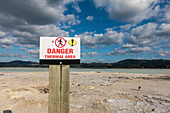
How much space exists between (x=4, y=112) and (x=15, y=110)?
42 centimetres

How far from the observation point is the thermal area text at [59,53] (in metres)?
2.77

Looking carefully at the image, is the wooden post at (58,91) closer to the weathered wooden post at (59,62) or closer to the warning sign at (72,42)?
the weathered wooden post at (59,62)

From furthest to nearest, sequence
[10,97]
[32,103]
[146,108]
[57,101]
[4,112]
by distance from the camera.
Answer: [10,97] < [32,103] < [146,108] < [4,112] < [57,101]

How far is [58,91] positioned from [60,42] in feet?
3.83

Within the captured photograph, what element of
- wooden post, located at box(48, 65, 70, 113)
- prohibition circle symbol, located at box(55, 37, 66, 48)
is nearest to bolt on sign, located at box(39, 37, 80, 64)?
prohibition circle symbol, located at box(55, 37, 66, 48)

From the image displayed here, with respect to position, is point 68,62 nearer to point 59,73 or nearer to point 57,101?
point 59,73

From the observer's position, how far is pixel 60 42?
282 centimetres

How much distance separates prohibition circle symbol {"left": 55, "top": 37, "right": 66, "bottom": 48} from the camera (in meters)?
2.80

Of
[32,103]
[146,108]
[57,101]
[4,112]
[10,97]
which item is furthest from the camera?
[10,97]

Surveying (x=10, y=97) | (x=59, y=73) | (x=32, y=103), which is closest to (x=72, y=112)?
(x=32, y=103)

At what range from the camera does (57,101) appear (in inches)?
105

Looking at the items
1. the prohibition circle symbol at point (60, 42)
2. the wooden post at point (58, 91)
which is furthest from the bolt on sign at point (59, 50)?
the wooden post at point (58, 91)

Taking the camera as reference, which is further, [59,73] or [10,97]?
[10,97]

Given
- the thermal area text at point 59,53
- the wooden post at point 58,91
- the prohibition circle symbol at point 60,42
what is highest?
the prohibition circle symbol at point 60,42
